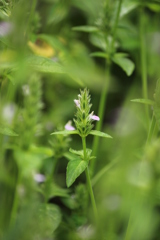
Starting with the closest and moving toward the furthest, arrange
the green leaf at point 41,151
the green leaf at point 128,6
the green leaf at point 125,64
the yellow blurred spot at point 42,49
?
the green leaf at point 41,151 < the green leaf at point 125,64 < the green leaf at point 128,6 < the yellow blurred spot at point 42,49

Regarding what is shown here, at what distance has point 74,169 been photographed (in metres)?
0.78

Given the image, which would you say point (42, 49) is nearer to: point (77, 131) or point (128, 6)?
point (128, 6)

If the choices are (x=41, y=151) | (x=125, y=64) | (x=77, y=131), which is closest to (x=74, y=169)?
(x=77, y=131)

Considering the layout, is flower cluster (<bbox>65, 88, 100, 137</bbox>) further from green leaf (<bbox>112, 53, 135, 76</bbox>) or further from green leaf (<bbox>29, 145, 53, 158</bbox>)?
green leaf (<bbox>112, 53, 135, 76</bbox>)

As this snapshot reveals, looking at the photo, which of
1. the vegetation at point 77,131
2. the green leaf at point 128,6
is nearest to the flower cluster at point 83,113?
the vegetation at point 77,131

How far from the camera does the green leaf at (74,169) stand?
0.77 m

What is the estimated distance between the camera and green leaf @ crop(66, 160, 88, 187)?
766 millimetres

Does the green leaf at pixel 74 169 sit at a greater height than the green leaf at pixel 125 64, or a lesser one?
lesser

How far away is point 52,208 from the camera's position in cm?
99

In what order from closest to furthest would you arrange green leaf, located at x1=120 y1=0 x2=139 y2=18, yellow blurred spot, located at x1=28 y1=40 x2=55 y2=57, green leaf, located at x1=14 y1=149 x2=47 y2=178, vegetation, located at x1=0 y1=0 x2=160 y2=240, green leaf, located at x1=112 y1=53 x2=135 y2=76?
vegetation, located at x1=0 y1=0 x2=160 y2=240 → green leaf, located at x1=14 y1=149 x2=47 y2=178 → green leaf, located at x1=112 y1=53 x2=135 y2=76 → green leaf, located at x1=120 y1=0 x2=139 y2=18 → yellow blurred spot, located at x1=28 y1=40 x2=55 y2=57

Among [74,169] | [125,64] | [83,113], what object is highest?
[125,64]

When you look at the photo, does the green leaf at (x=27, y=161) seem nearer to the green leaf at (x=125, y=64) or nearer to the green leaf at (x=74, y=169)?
the green leaf at (x=74, y=169)

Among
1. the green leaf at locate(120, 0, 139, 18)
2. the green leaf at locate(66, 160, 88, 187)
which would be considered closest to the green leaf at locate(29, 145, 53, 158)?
the green leaf at locate(66, 160, 88, 187)

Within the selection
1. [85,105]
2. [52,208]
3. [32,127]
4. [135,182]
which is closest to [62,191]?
[52,208]
